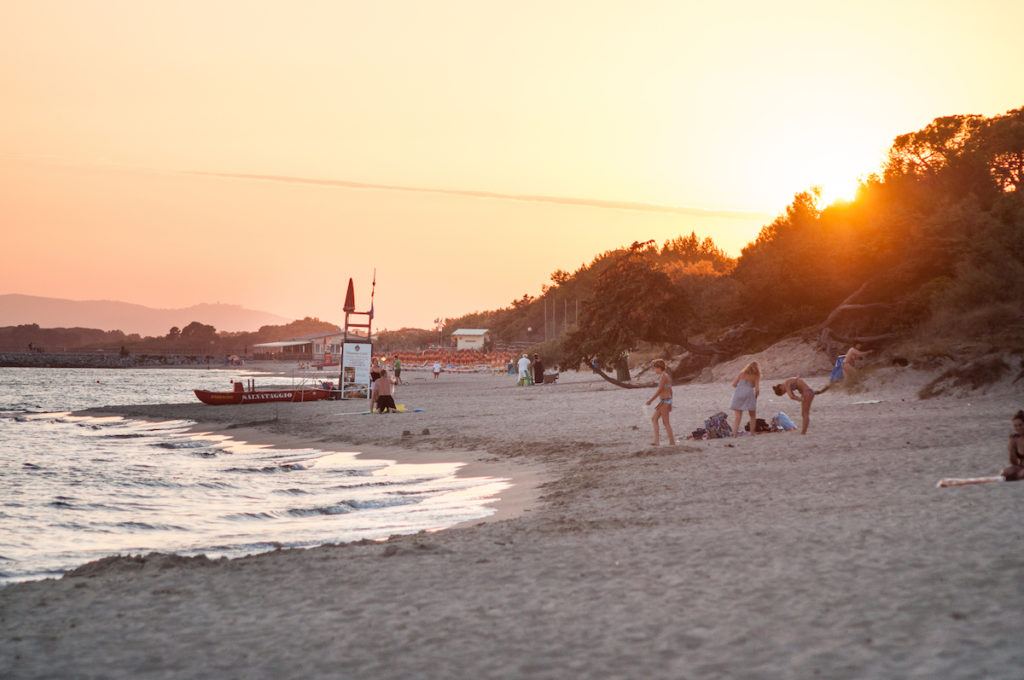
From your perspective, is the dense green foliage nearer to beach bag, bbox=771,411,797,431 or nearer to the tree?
the tree

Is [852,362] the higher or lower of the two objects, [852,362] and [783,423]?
the higher

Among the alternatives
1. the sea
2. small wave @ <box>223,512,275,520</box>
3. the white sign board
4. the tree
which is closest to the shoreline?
the sea

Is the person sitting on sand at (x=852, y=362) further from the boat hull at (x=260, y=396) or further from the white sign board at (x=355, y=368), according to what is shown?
the boat hull at (x=260, y=396)

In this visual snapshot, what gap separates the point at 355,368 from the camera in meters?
44.0

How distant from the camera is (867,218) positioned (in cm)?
4038

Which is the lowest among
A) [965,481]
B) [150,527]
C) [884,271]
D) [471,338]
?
[150,527]

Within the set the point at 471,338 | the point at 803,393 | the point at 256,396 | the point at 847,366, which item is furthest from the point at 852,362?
the point at 471,338

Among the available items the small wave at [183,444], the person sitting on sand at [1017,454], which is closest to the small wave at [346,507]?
the person sitting on sand at [1017,454]

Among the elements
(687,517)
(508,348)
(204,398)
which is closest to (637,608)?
(687,517)

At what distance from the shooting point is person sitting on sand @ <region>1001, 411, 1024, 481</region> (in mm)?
9836

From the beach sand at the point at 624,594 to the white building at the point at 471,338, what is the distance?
13901cm

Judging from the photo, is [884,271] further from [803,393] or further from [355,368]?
[803,393]

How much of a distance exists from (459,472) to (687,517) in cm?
815

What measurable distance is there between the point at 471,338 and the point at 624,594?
14726cm
